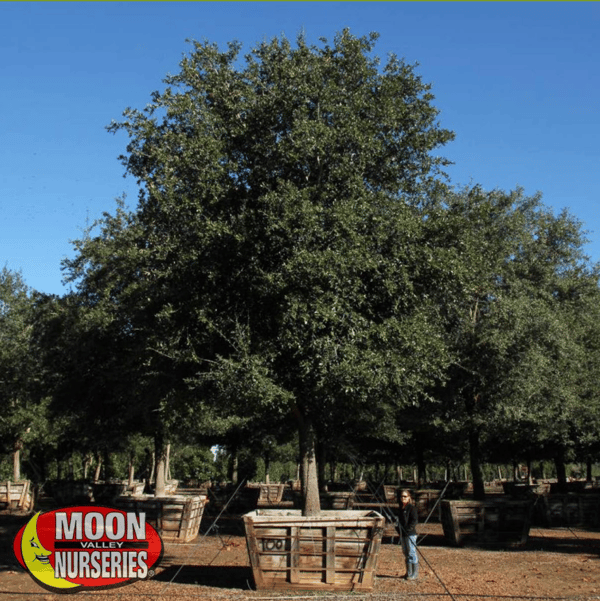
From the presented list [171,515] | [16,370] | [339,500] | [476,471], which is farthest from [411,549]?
[16,370]

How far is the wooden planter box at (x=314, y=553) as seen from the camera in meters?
11.7

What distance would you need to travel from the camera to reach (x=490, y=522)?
18422mm

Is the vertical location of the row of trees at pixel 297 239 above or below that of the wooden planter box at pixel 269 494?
above

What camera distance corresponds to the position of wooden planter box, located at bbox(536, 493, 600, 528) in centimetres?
2356

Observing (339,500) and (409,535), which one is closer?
(409,535)

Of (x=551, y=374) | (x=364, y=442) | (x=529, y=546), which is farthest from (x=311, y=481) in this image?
(x=364, y=442)

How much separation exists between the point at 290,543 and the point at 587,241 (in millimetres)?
27738

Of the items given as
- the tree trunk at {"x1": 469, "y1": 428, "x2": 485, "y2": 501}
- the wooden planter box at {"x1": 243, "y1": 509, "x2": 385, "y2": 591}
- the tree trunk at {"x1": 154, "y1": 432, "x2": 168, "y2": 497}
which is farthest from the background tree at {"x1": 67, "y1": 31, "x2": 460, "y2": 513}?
the tree trunk at {"x1": 154, "y1": 432, "x2": 168, "y2": 497}

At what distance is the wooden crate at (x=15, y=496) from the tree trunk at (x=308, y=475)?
21043 millimetres

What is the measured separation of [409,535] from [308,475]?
7.54 ft

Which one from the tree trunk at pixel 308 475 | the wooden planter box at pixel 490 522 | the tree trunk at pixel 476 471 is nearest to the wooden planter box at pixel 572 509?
the tree trunk at pixel 476 471

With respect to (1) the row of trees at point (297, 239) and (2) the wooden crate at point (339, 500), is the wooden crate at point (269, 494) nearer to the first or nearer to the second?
(2) the wooden crate at point (339, 500)

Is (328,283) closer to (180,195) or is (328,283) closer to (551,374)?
(180,195)

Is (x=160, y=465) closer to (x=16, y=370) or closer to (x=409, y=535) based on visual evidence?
(x=16, y=370)
